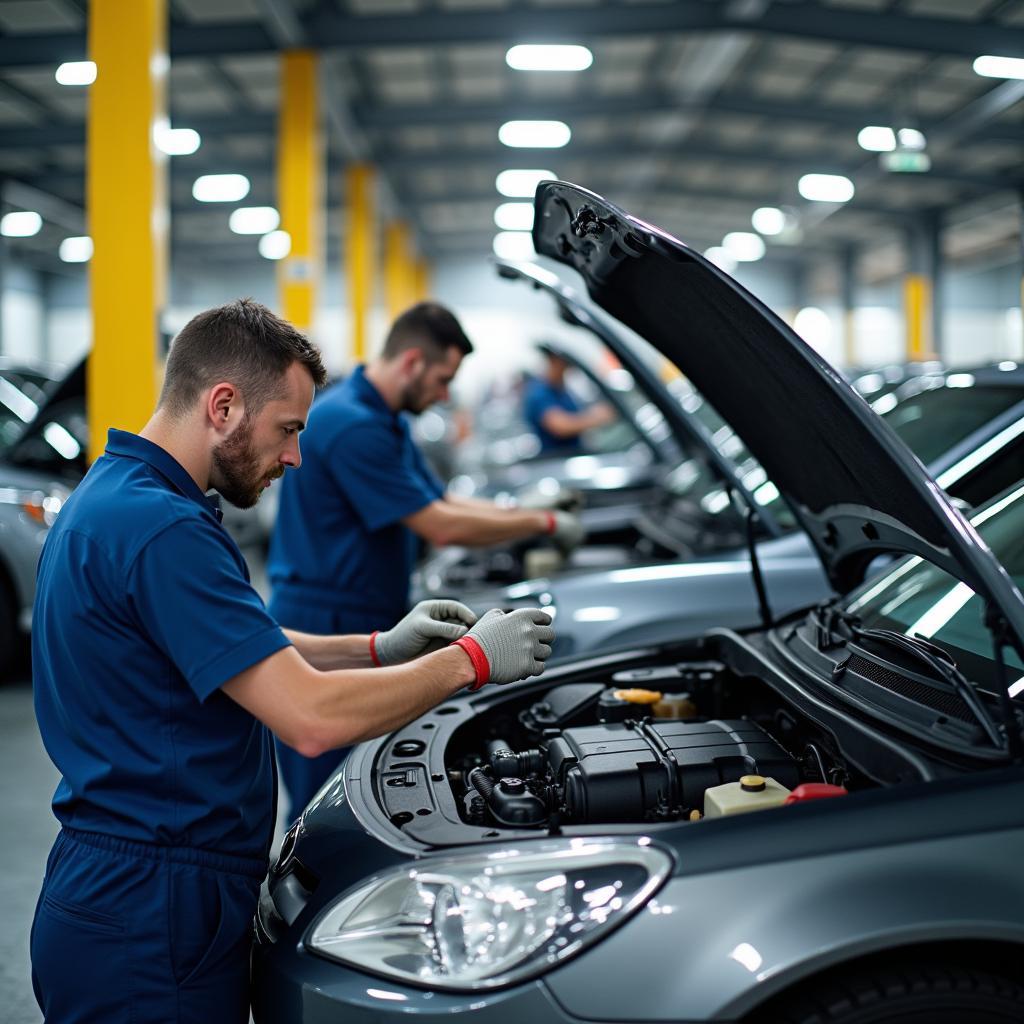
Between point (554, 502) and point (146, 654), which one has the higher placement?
point (554, 502)

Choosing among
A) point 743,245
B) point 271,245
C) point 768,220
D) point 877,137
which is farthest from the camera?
point 743,245

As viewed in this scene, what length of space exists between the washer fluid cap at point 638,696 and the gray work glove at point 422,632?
35cm

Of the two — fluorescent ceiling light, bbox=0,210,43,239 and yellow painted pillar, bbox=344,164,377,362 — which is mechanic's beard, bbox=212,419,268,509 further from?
fluorescent ceiling light, bbox=0,210,43,239

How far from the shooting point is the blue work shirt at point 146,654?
1522 mm

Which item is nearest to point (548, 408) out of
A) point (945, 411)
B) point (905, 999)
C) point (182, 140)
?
point (945, 411)

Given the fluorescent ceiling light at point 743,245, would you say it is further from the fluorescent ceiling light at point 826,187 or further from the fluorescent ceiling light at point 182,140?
the fluorescent ceiling light at point 182,140

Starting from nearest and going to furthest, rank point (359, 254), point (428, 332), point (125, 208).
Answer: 1. point (428, 332)
2. point (125, 208)
3. point (359, 254)

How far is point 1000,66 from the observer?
10.8 meters

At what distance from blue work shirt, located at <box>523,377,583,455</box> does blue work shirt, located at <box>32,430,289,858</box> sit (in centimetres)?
611

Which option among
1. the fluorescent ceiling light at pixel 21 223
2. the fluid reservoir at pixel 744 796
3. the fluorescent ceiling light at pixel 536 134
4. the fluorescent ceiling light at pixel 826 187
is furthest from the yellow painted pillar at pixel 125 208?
the fluorescent ceiling light at pixel 21 223

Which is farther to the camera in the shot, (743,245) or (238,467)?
(743,245)

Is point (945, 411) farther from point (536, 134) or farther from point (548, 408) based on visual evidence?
point (536, 134)

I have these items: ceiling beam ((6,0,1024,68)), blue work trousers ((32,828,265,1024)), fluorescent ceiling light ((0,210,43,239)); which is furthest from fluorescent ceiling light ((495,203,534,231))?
blue work trousers ((32,828,265,1024))

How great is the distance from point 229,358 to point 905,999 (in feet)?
4.24
